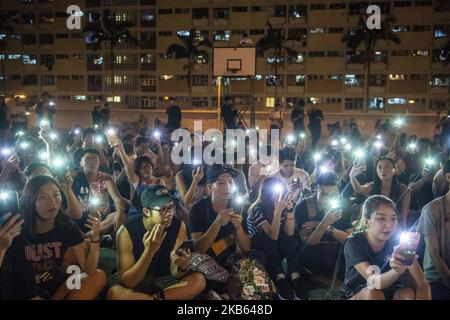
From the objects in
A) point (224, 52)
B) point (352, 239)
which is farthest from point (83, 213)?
point (224, 52)

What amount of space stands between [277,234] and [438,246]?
1.56 meters

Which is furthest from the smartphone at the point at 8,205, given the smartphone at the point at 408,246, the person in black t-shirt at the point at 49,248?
the smartphone at the point at 408,246

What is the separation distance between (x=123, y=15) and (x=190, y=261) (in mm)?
51500

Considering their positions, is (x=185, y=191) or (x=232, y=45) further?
(x=232, y=45)

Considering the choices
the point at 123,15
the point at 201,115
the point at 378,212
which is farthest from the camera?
the point at 123,15

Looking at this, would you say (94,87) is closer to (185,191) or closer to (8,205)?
(185,191)

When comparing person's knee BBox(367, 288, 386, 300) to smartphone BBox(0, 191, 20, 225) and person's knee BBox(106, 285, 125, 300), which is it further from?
smartphone BBox(0, 191, 20, 225)

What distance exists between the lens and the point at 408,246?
3732 millimetres

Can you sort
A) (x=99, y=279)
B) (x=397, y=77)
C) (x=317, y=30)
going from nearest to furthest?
(x=99, y=279)
(x=397, y=77)
(x=317, y=30)

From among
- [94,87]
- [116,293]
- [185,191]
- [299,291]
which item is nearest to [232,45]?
[94,87]

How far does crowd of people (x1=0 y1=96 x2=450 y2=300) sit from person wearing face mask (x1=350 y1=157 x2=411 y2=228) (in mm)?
13

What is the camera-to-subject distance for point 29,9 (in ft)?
180

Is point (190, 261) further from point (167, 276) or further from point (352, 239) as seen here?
point (352, 239)

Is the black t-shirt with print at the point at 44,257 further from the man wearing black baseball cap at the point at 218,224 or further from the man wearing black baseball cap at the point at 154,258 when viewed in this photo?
the man wearing black baseball cap at the point at 218,224
